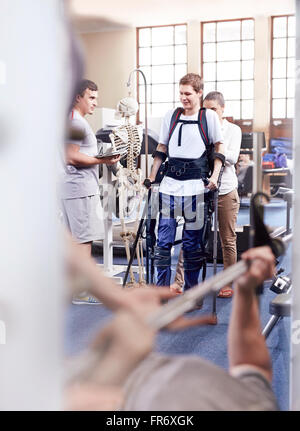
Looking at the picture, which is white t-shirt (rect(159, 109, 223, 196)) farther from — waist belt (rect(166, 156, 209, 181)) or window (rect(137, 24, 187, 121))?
window (rect(137, 24, 187, 121))

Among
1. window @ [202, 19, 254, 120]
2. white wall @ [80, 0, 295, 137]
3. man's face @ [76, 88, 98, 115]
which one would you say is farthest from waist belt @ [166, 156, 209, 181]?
window @ [202, 19, 254, 120]

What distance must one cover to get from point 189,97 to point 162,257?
66 cm

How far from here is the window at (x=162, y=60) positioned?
26.3 ft

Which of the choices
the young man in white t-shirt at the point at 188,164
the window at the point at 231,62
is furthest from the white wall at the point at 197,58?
the young man in white t-shirt at the point at 188,164

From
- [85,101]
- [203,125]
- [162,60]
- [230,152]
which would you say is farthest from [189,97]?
[162,60]

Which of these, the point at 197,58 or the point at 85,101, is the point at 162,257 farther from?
the point at 197,58

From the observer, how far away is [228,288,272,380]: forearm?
0.58 m

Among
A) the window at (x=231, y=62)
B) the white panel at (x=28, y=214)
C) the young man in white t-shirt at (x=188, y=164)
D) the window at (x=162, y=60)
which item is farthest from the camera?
the window at (x=162, y=60)

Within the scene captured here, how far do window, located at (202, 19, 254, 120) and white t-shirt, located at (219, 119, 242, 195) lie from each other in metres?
5.80

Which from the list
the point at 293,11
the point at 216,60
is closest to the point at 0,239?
the point at 293,11

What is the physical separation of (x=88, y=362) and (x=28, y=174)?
16 cm

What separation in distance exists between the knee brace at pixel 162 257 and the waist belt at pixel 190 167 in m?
0.29

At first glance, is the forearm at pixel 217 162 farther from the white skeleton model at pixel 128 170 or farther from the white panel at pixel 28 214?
the white panel at pixel 28 214
